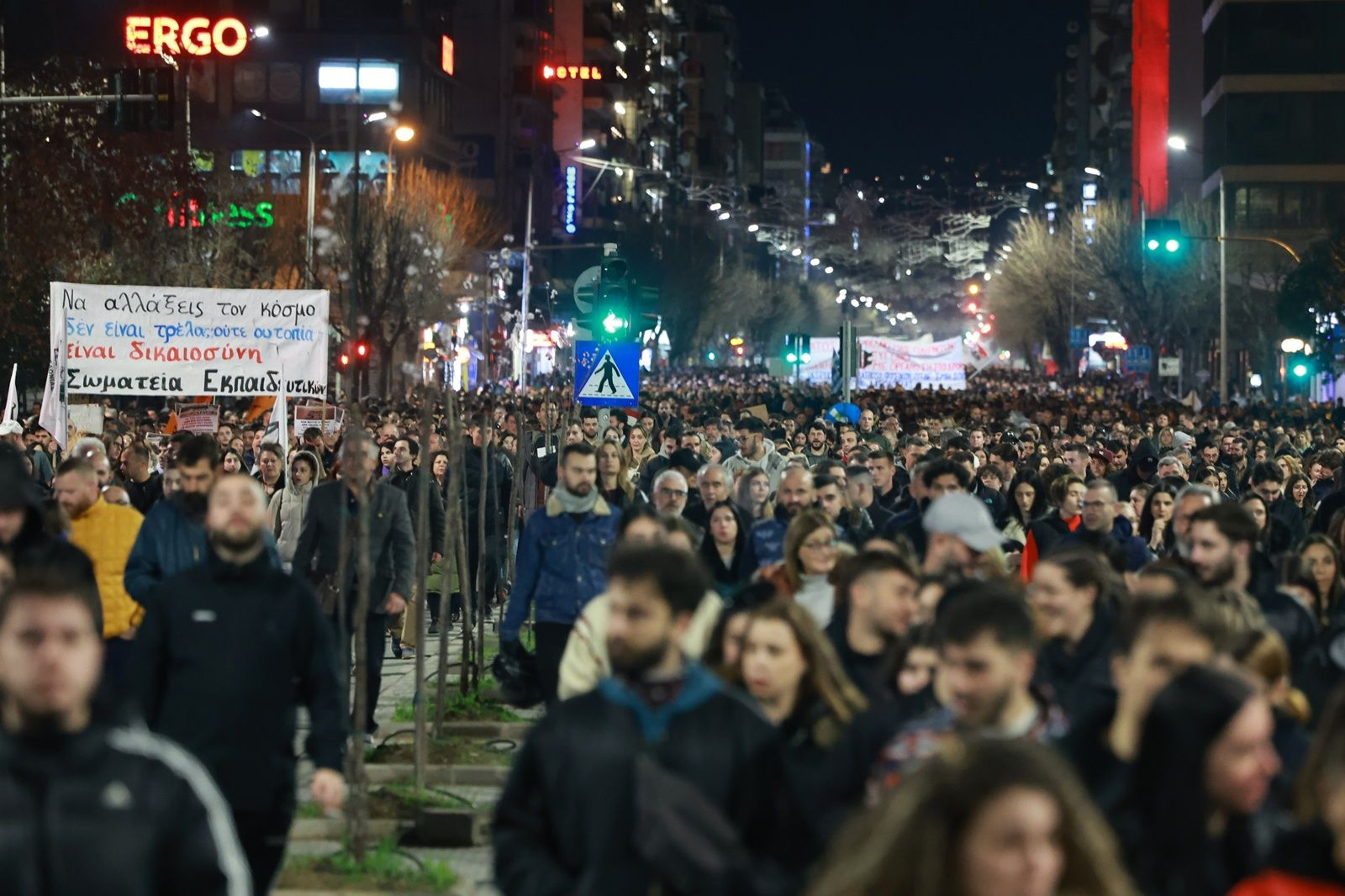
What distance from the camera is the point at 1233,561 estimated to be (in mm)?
8195

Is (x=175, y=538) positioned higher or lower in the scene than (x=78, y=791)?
higher

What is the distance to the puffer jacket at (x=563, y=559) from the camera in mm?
10461

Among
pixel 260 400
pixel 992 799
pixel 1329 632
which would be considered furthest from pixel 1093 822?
pixel 260 400

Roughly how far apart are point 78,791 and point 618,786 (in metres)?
1.14

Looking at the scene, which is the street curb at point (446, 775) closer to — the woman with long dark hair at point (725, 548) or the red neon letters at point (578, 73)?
the woman with long dark hair at point (725, 548)

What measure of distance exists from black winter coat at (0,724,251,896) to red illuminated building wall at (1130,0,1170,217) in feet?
366

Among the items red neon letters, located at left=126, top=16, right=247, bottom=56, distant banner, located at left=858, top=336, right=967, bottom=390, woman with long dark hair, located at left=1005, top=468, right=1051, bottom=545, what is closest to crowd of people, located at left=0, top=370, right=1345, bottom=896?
woman with long dark hair, located at left=1005, top=468, right=1051, bottom=545

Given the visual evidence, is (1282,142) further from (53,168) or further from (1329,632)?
(1329,632)

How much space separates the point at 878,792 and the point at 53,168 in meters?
35.8

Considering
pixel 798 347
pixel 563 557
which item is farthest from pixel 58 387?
pixel 798 347

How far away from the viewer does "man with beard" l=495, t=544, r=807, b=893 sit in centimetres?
462

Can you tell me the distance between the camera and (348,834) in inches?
382

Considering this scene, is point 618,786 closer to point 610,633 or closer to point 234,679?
point 610,633

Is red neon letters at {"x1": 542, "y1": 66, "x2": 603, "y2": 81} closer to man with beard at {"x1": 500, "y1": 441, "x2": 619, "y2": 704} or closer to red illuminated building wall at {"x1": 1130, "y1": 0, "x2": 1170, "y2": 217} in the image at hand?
red illuminated building wall at {"x1": 1130, "y1": 0, "x2": 1170, "y2": 217}
